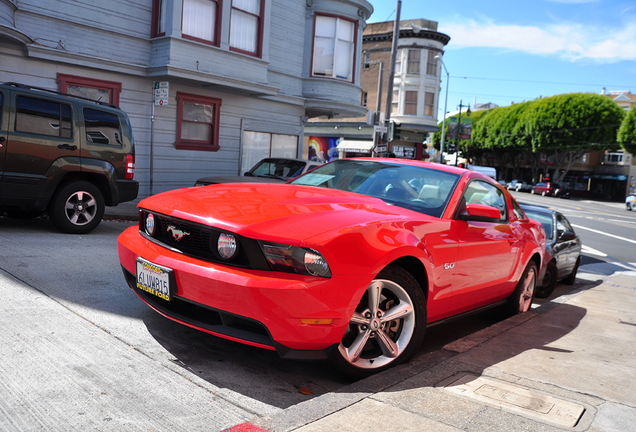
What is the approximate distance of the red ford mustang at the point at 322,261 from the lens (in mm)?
3086

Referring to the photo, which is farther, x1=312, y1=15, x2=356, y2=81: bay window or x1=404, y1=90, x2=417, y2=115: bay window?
x1=404, y1=90, x2=417, y2=115: bay window

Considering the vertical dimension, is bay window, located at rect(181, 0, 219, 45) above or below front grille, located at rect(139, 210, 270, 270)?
above

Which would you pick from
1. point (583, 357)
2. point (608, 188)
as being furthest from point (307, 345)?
point (608, 188)

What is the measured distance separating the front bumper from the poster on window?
34753 millimetres

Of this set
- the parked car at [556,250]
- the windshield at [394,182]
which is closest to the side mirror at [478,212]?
the windshield at [394,182]

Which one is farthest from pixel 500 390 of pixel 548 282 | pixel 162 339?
pixel 548 282

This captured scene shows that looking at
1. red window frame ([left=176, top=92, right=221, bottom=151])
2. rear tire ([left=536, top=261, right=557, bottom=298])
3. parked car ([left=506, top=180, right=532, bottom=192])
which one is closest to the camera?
rear tire ([left=536, top=261, right=557, bottom=298])

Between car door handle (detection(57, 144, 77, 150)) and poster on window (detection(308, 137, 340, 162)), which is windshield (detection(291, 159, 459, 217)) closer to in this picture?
car door handle (detection(57, 144, 77, 150))

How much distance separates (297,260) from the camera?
310 centimetres

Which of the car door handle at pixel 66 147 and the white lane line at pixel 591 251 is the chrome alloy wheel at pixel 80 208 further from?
the white lane line at pixel 591 251

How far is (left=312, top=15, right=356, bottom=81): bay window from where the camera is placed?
18.6 m

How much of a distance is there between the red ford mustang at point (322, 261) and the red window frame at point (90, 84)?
948cm

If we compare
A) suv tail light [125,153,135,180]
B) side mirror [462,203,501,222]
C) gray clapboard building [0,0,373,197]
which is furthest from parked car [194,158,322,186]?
side mirror [462,203,501,222]

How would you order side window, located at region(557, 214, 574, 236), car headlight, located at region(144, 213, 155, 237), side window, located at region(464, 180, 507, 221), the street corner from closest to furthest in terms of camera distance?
the street corner < car headlight, located at region(144, 213, 155, 237) < side window, located at region(464, 180, 507, 221) < side window, located at region(557, 214, 574, 236)
